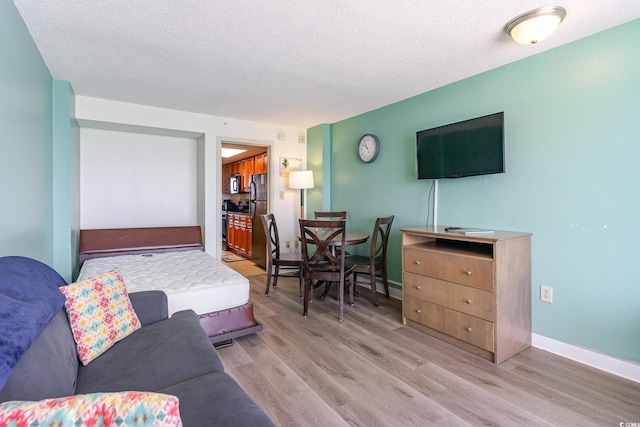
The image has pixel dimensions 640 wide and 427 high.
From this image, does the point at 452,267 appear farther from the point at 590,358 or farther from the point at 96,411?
the point at 96,411

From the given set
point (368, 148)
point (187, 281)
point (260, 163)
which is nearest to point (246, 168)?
point (260, 163)

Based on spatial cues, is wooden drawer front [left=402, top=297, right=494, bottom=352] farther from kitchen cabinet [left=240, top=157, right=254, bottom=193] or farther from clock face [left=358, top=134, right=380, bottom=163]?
kitchen cabinet [left=240, top=157, right=254, bottom=193]

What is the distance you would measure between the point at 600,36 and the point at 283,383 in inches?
121

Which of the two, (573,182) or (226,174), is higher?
(226,174)

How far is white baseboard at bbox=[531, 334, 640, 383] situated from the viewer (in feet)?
6.36

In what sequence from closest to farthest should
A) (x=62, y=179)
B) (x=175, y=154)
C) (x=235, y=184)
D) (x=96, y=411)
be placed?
(x=96, y=411), (x=62, y=179), (x=175, y=154), (x=235, y=184)

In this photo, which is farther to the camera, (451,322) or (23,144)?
(451,322)

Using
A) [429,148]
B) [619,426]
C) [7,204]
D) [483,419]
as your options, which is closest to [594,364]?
[619,426]

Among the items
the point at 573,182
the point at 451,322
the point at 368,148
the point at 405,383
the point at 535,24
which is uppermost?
the point at 535,24

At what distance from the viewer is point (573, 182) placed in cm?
221

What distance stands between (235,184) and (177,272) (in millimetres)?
4477

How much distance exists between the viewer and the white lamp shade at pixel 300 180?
4422 mm

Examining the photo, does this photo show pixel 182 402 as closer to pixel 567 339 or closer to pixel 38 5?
pixel 38 5

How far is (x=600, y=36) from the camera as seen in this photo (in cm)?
208
